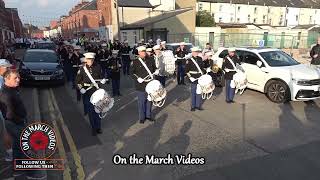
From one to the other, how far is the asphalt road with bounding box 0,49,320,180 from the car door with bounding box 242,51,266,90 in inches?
24.1

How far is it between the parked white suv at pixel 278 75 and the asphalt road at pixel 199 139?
0.40 m

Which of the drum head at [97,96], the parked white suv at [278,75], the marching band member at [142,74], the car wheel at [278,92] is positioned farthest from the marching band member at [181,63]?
the drum head at [97,96]

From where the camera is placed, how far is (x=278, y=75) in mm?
10281

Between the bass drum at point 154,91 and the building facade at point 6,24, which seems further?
the building facade at point 6,24

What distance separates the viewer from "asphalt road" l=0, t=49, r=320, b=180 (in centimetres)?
550

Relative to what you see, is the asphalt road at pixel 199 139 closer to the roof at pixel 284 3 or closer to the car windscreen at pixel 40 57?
the car windscreen at pixel 40 57

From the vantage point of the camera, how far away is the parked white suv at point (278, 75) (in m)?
9.78

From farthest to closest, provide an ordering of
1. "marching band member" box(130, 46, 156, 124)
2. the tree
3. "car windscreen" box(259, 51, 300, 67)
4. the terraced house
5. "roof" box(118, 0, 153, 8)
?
1. the terraced house
2. the tree
3. "roof" box(118, 0, 153, 8)
4. "car windscreen" box(259, 51, 300, 67)
5. "marching band member" box(130, 46, 156, 124)

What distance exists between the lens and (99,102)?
7.07 meters

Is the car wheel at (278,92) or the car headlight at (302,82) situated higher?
the car headlight at (302,82)

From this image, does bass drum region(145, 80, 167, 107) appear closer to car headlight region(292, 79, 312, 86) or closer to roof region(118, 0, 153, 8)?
car headlight region(292, 79, 312, 86)

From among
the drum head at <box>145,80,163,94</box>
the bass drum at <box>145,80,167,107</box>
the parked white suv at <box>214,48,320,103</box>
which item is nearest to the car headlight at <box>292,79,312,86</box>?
the parked white suv at <box>214,48,320,103</box>

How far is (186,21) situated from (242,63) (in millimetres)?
29423

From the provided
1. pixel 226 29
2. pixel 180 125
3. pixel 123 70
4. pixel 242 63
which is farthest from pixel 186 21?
pixel 180 125
